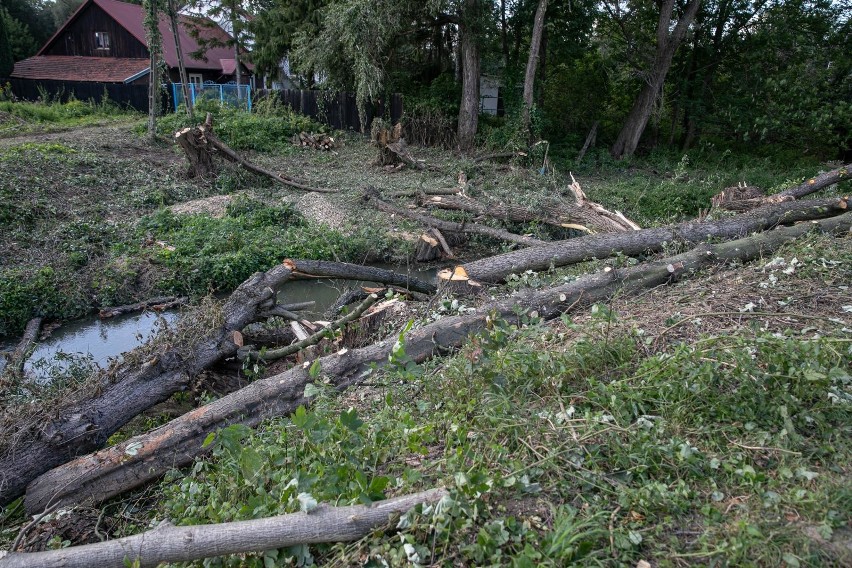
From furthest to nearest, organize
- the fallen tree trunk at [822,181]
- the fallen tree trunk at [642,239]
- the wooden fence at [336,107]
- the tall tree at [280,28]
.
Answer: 1. the wooden fence at [336,107]
2. the tall tree at [280,28]
3. the fallen tree trunk at [822,181]
4. the fallen tree trunk at [642,239]

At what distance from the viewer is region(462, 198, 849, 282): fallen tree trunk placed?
6562mm

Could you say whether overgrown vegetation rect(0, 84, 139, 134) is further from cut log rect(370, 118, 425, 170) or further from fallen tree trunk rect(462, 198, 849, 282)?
fallen tree trunk rect(462, 198, 849, 282)

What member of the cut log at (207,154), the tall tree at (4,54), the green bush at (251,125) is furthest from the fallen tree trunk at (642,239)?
the tall tree at (4,54)

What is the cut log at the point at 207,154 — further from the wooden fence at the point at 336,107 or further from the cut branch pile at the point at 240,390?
the cut branch pile at the point at 240,390

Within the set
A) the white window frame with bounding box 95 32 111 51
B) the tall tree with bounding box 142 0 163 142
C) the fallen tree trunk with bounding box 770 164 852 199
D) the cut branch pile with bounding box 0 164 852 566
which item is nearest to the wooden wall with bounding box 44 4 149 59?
the white window frame with bounding box 95 32 111 51

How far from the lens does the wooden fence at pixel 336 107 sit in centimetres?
2014

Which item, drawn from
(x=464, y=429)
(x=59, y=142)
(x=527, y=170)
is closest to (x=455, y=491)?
(x=464, y=429)

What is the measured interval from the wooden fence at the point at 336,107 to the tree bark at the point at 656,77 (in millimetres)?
7340

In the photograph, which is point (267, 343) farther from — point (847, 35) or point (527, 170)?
point (847, 35)

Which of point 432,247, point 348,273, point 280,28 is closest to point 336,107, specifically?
point 280,28

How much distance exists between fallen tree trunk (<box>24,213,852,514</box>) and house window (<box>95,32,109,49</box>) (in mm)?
30471

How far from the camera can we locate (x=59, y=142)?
15.0 m

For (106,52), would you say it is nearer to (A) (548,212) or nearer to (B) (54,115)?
(B) (54,115)

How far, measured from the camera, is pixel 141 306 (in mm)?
8742
